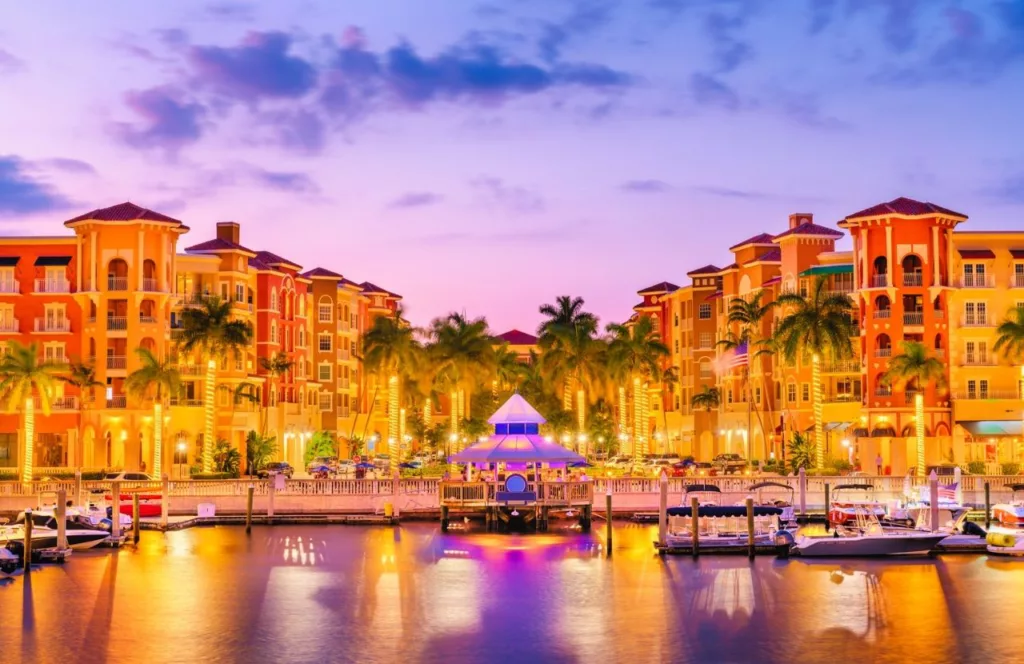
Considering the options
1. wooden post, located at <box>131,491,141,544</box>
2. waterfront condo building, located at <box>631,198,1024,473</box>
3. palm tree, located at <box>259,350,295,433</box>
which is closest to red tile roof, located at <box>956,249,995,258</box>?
waterfront condo building, located at <box>631,198,1024,473</box>

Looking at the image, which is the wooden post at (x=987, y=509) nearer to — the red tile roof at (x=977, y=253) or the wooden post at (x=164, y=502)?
the red tile roof at (x=977, y=253)

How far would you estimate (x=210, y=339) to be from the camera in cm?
9600

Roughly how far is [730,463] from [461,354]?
24424 millimetres

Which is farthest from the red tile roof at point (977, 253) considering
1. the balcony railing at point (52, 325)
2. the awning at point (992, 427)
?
the balcony railing at point (52, 325)

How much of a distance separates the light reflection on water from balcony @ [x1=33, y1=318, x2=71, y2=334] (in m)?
45.9

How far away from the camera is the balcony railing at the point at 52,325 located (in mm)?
104562

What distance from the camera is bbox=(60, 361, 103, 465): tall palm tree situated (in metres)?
101

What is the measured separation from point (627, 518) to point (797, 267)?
40064 millimetres

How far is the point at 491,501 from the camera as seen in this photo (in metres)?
71.8

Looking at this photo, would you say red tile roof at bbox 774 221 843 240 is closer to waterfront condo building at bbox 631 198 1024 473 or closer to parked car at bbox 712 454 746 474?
waterfront condo building at bbox 631 198 1024 473

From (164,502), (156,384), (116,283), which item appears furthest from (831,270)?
(164,502)

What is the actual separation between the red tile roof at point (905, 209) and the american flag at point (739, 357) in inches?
747

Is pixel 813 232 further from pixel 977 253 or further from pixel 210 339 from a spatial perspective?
pixel 210 339

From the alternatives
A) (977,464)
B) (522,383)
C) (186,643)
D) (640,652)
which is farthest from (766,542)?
(522,383)
